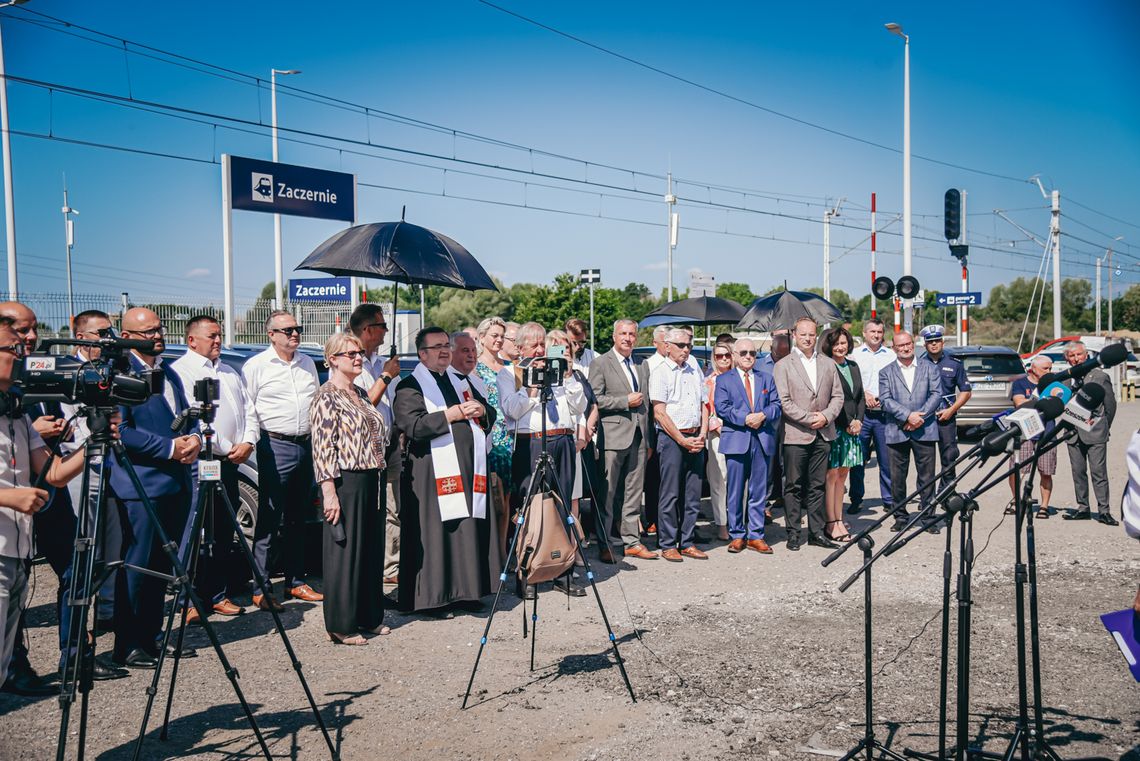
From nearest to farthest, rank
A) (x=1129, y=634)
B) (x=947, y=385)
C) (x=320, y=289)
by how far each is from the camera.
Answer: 1. (x=1129, y=634)
2. (x=947, y=385)
3. (x=320, y=289)

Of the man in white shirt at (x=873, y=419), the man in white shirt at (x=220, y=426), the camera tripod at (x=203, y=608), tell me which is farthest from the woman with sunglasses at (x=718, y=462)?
the camera tripod at (x=203, y=608)

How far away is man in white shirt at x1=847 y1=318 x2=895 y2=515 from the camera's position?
9.97 meters

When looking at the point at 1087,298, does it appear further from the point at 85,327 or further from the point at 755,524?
the point at 85,327

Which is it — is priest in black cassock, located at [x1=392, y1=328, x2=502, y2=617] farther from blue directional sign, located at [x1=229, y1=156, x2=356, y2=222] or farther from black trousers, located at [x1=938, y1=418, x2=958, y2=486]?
blue directional sign, located at [x1=229, y1=156, x2=356, y2=222]

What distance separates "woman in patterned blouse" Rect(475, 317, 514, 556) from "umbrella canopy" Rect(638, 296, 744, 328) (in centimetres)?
531

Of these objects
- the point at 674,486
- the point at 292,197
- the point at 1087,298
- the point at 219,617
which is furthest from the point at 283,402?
the point at 1087,298

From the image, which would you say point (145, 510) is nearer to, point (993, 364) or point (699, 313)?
point (699, 313)

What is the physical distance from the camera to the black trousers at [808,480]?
28.8 feet

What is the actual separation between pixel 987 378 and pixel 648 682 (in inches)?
573

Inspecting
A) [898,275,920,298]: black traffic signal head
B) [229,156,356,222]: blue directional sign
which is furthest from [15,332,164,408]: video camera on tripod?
[898,275,920,298]: black traffic signal head

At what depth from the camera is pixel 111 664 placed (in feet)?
17.8

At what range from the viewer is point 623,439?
8.41 meters

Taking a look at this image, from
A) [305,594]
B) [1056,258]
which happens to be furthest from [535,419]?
[1056,258]

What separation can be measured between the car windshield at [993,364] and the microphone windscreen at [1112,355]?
15.0 m
